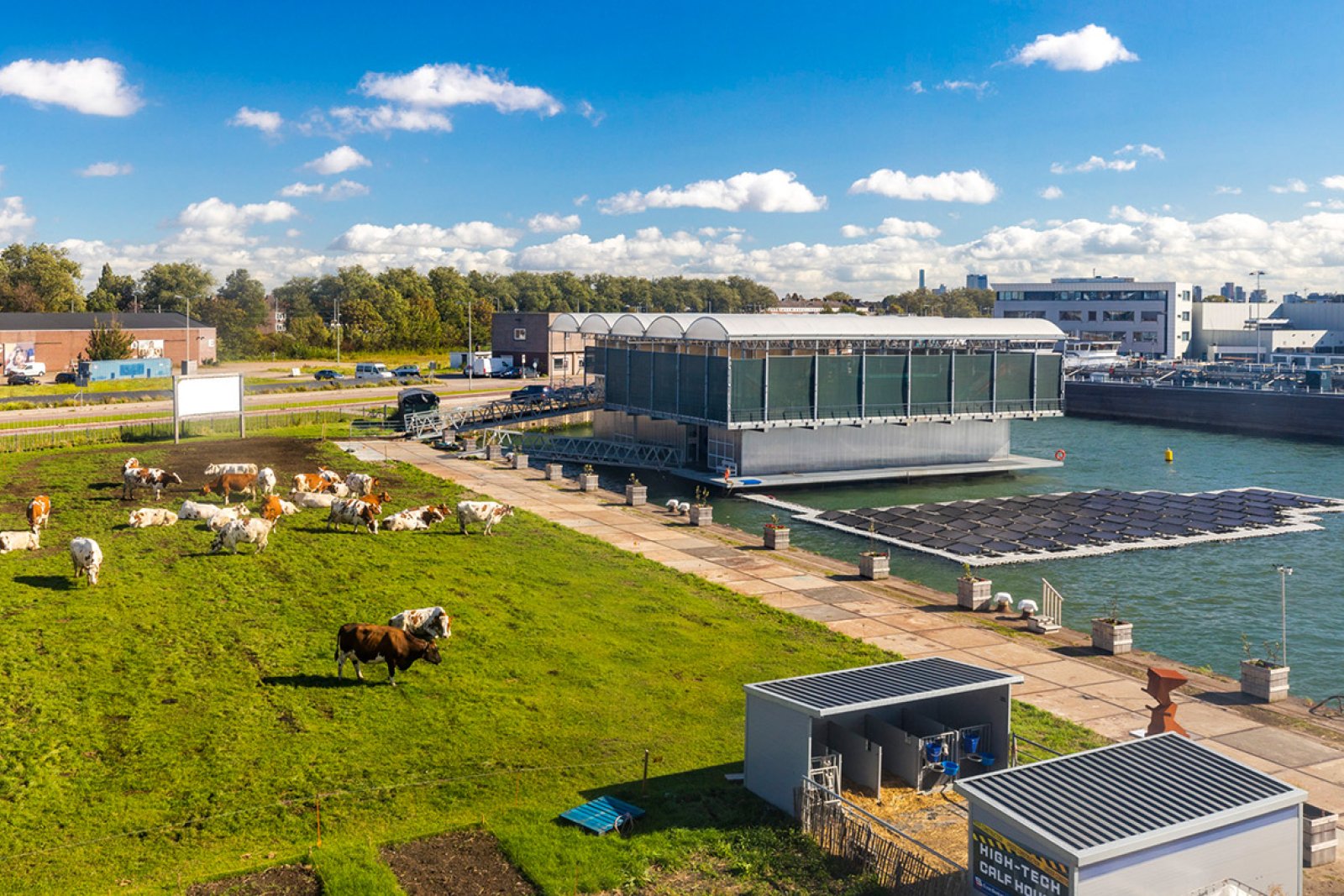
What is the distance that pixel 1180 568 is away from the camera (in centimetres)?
4672

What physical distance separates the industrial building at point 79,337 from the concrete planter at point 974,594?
114223 mm

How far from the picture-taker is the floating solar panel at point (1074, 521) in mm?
50000

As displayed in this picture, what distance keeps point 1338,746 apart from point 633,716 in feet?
52.2

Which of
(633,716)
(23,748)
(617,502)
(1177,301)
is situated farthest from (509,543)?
(1177,301)

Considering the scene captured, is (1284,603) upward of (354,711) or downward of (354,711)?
upward

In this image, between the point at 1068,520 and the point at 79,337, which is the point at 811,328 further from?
the point at 79,337

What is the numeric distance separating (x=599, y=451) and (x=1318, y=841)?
60.8 meters

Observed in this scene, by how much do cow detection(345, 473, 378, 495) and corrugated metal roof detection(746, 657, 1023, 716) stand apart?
31420 mm

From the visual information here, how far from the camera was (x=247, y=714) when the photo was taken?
2412cm

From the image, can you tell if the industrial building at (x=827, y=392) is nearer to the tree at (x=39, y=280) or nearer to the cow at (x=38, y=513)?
the cow at (x=38, y=513)

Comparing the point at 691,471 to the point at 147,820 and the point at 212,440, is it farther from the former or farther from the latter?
the point at 147,820

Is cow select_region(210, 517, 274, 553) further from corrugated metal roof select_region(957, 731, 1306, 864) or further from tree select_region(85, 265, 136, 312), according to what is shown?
tree select_region(85, 265, 136, 312)

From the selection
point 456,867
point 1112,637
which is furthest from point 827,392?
point 456,867

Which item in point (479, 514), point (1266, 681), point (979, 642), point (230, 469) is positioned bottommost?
point (979, 642)
